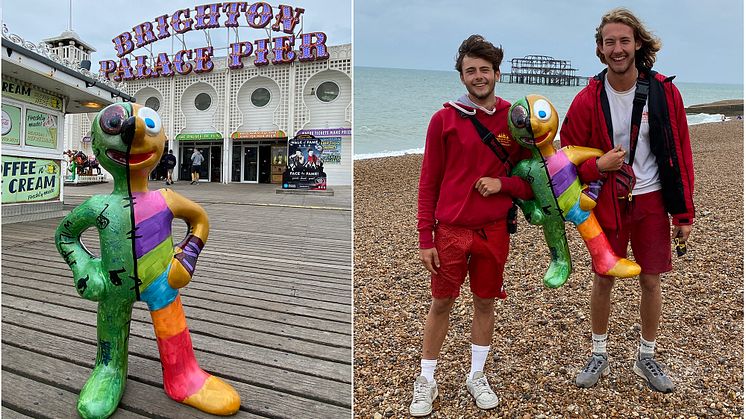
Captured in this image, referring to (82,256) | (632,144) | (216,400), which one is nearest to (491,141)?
(632,144)

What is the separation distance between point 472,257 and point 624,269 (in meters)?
0.67

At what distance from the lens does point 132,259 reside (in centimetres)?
203

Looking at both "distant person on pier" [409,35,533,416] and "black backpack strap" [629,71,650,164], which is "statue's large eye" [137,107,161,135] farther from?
"black backpack strap" [629,71,650,164]

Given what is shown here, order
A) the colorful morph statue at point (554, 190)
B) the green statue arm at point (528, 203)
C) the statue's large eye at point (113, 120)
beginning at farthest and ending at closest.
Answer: the green statue arm at point (528, 203) → the colorful morph statue at point (554, 190) → the statue's large eye at point (113, 120)

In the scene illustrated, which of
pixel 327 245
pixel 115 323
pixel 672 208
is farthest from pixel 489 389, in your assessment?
A: pixel 327 245

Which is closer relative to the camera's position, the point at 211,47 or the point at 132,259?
the point at 132,259

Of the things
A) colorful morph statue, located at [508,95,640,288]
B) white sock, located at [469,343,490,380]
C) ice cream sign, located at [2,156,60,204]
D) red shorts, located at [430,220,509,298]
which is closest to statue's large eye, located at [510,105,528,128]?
colorful morph statue, located at [508,95,640,288]

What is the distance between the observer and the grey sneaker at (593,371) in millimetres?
2734

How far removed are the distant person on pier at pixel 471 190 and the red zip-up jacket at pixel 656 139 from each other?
13.0 inches

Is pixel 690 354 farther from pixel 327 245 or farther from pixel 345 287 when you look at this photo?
pixel 327 245

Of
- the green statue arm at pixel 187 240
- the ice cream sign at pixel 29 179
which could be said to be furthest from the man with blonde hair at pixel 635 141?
the ice cream sign at pixel 29 179

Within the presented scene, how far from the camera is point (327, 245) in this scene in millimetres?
5809

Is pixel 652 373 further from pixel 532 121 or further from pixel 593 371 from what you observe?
pixel 532 121

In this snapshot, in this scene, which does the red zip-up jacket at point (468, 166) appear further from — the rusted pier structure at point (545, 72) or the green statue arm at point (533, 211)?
the rusted pier structure at point (545, 72)
